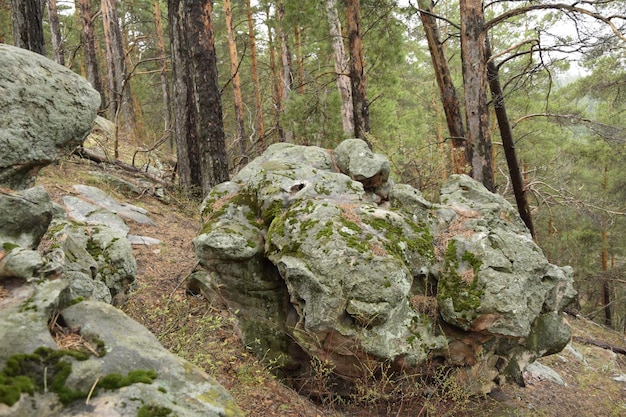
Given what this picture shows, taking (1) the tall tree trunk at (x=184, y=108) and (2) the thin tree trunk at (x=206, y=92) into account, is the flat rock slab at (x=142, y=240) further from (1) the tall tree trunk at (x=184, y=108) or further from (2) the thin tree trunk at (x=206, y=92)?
(1) the tall tree trunk at (x=184, y=108)

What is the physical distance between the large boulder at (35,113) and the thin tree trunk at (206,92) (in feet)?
13.5

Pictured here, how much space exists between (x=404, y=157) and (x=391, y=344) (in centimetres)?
518

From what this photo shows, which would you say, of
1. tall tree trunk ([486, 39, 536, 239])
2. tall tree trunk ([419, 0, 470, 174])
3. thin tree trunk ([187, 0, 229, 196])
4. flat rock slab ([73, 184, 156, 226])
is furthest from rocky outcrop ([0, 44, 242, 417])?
tall tree trunk ([486, 39, 536, 239])

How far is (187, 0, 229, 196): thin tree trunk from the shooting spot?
311 inches

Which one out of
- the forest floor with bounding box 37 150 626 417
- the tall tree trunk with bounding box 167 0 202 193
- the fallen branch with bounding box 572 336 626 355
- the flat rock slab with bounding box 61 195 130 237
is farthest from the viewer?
the fallen branch with bounding box 572 336 626 355

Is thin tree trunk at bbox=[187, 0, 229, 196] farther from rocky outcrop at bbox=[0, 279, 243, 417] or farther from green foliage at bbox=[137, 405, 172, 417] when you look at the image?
Result: green foliage at bbox=[137, 405, 172, 417]

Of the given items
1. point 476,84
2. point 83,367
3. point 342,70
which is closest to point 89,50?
point 342,70

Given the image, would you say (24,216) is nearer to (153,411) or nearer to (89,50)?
(153,411)

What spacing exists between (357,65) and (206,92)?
11.6 feet

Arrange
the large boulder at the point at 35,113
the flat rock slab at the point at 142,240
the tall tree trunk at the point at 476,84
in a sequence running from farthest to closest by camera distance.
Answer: the tall tree trunk at the point at 476,84, the flat rock slab at the point at 142,240, the large boulder at the point at 35,113

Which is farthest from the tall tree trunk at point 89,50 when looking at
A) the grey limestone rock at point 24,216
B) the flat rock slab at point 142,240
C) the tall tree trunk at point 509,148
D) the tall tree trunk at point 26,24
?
the grey limestone rock at point 24,216

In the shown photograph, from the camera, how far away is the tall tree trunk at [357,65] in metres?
9.13

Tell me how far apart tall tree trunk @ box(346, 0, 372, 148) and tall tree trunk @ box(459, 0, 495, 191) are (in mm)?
2259

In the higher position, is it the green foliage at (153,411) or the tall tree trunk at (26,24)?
the tall tree trunk at (26,24)
